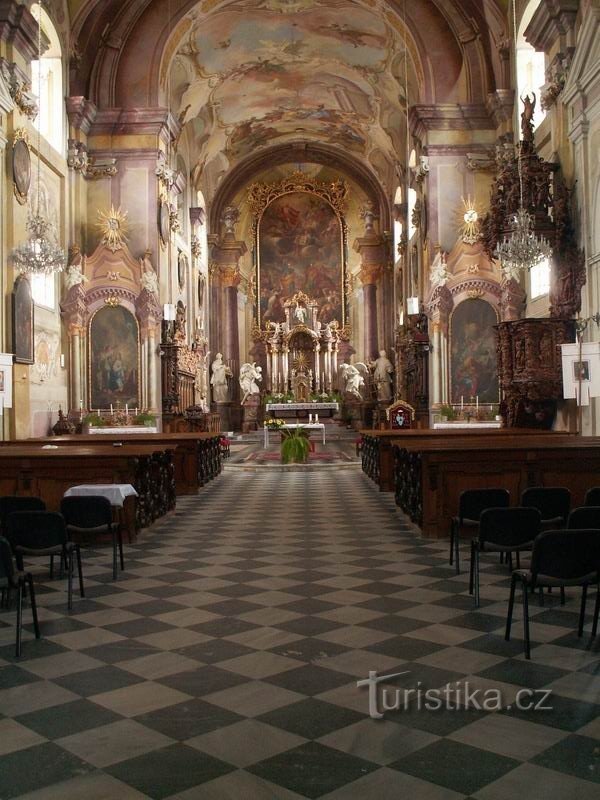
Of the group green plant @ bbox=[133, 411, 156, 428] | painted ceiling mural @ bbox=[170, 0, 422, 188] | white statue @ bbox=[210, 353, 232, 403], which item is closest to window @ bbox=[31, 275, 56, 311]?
green plant @ bbox=[133, 411, 156, 428]

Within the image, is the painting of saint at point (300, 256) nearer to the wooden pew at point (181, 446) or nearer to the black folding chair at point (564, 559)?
the wooden pew at point (181, 446)

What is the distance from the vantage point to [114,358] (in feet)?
73.9

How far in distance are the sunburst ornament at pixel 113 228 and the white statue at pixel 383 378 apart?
14006mm

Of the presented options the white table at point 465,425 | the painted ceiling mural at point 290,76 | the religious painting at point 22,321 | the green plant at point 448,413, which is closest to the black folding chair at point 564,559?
the religious painting at point 22,321

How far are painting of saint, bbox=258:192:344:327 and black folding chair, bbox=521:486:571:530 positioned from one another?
31962 millimetres

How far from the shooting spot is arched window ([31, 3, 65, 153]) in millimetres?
20609

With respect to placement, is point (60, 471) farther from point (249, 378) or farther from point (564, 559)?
point (249, 378)

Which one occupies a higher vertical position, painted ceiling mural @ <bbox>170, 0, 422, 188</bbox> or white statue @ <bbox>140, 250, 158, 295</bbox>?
painted ceiling mural @ <bbox>170, 0, 422, 188</bbox>

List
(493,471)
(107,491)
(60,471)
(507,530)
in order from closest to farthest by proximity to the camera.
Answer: (507,530) → (107,491) → (493,471) → (60,471)

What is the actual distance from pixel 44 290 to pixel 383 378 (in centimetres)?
1651

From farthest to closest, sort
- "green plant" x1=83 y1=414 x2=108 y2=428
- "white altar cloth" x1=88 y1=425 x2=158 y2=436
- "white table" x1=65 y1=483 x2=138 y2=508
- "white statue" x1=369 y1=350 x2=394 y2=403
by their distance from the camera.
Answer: "white statue" x1=369 y1=350 x2=394 y2=403 → "green plant" x1=83 y1=414 x2=108 y2=428 → "white altar cloth" x1=88 y1=425 x2=158 y2=436 → "white table" x1=65 y1=483 x2=138 y2=508

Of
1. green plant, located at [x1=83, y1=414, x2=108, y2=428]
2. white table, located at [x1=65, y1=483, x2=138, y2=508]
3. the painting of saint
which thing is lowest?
white table, located at [x1=65, y1=483, x2=138, y2=508]

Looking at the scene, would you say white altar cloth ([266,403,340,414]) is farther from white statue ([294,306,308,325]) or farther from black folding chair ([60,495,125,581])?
black folding chair ([60,495,125,581])

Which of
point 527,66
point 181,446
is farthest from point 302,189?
point 181,446
